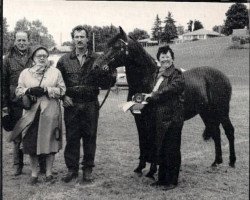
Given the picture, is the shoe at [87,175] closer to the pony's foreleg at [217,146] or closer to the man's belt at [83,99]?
the man's belt at [83,99]

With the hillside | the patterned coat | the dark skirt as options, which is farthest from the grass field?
the patterned coat

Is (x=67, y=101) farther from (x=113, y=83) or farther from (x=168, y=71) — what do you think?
(x=168, y=71)

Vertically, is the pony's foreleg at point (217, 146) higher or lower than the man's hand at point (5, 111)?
lower

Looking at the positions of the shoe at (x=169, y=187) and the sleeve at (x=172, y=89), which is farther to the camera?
the shoe at (x=169, y=187)

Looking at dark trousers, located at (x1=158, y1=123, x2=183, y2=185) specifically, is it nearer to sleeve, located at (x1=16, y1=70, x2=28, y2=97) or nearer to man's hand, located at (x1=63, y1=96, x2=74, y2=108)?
man's hand, located at (x1=63, y1=96, x2=74, y2=108)

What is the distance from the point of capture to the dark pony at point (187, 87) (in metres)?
5.02

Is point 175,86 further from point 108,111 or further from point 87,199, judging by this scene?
point 108,111

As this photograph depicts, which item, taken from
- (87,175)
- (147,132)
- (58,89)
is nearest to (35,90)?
(58,89)

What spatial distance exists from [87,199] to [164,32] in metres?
2.09

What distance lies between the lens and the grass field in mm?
4762

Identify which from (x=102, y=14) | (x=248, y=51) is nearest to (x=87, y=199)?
(x=102, y=14)

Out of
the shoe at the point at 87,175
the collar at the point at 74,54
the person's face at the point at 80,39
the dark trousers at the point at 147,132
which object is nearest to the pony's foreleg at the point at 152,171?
the dark trousers at the point at 147,132

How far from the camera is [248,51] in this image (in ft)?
14.2

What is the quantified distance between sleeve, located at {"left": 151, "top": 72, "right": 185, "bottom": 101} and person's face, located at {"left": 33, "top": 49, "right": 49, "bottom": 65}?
1438 mm
